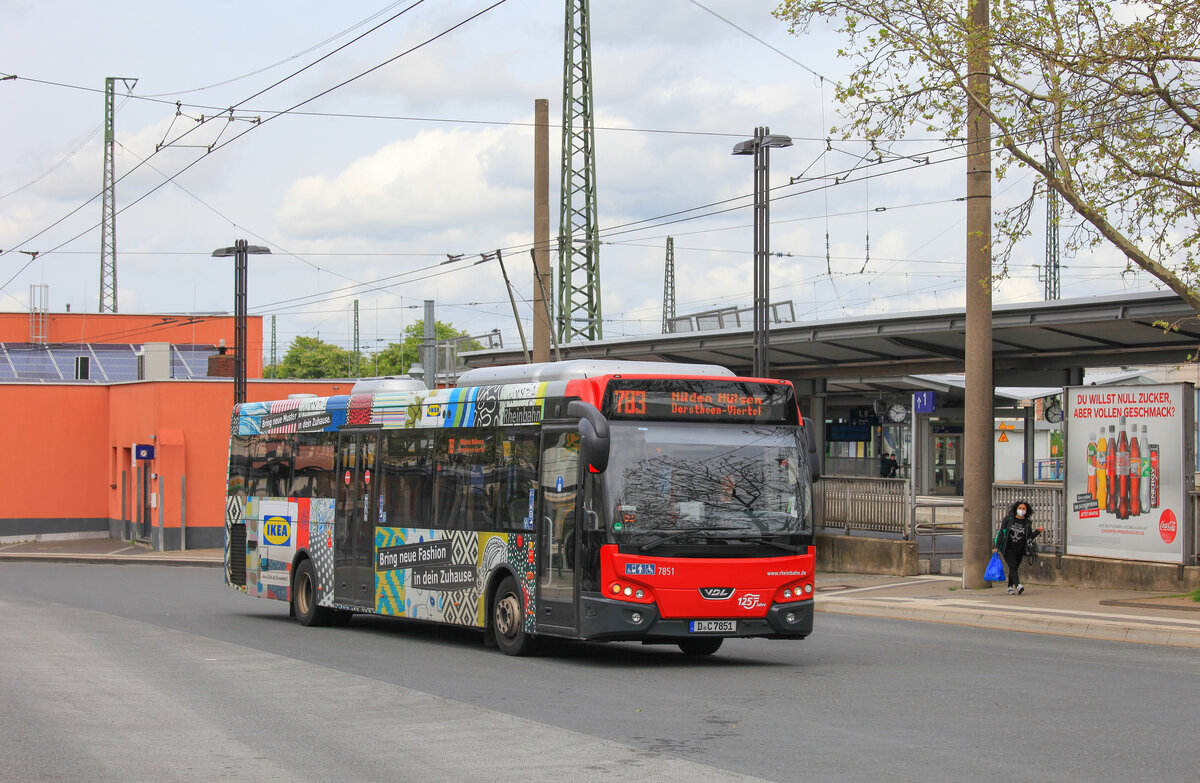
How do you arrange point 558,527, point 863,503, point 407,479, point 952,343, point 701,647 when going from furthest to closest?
point 952,343 < point 863,503 < point 407,479 < point 701,647 < point 558,527

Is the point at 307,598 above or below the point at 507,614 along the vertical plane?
below

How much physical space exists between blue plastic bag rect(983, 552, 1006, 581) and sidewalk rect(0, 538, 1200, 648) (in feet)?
0.77

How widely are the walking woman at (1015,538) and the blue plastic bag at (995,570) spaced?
4.1 inches

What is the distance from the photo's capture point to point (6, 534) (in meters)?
46.6

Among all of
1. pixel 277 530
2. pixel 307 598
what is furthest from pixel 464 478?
pixel 277 530

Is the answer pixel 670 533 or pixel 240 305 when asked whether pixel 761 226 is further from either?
pixel 240 305

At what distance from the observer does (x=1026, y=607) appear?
19.6 m

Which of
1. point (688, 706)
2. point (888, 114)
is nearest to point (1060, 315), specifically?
point (888, 114)

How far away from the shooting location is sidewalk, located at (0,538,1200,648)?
17109 mm

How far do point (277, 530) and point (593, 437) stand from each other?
8.86 metres

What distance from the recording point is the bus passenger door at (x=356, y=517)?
1773 centimetres

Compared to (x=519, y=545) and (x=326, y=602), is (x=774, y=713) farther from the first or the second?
(x=326, y=602)

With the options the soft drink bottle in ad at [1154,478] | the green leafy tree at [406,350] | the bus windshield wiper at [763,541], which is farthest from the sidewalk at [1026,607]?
the green leafy tree at [406,350]

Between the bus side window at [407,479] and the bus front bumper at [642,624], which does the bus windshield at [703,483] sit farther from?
the bus side window at [407,479]
